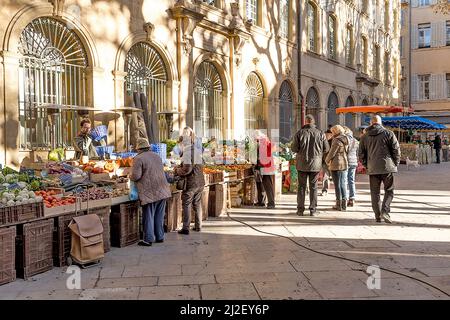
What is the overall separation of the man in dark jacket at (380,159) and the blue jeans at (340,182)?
4.27ft

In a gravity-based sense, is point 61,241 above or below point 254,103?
A: below

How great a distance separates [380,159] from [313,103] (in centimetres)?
1563

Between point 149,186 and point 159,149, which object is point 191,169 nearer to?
point 149,186

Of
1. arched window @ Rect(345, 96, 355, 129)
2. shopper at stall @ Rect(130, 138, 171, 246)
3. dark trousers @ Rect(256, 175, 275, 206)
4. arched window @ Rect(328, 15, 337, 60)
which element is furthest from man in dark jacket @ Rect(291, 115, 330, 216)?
arched window @ Rect(345, 96, 355, 129)

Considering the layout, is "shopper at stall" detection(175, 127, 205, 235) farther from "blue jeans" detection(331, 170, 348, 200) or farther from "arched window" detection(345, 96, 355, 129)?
"arched window" detection(345, 96, 355, 129)

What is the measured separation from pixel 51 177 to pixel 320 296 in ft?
15.8

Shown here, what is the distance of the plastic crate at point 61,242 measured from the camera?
6.29m

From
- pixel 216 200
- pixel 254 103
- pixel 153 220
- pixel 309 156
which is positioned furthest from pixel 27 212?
pixel 254 103

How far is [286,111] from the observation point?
21344mm

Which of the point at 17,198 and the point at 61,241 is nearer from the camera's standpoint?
the point at 17,198

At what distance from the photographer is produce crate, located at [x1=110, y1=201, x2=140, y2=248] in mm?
7359

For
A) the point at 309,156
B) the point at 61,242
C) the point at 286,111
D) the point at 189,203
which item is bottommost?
the point at 61,242

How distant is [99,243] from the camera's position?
634 cm

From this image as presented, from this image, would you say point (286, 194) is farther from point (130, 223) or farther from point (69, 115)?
point (130, 223)
